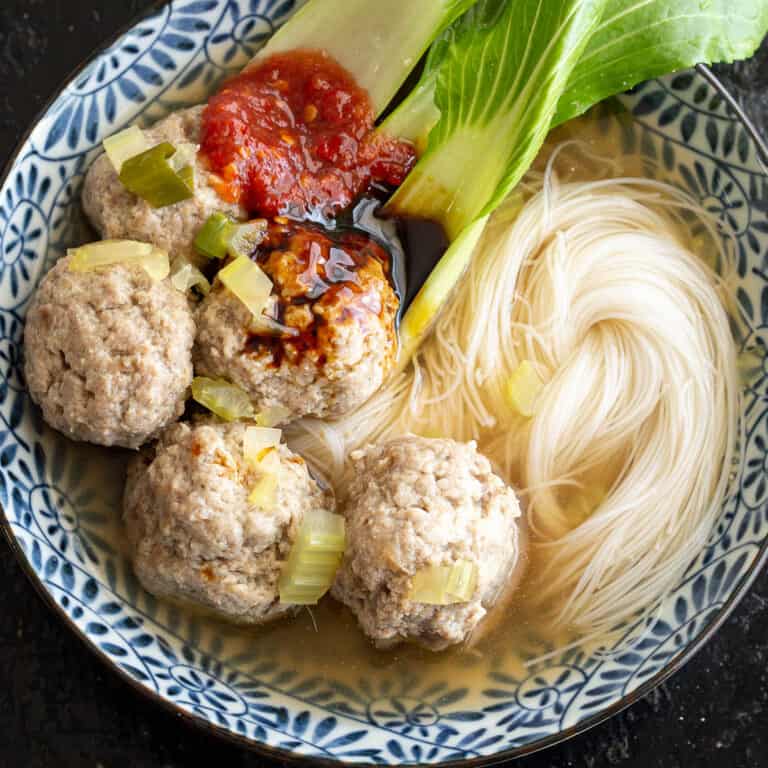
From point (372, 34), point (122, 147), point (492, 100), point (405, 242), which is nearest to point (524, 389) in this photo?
point (405, 242)

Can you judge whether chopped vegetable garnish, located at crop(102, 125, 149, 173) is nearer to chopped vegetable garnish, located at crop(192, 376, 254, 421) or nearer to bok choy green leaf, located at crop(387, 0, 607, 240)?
chopped vegetable garnish, located at crop(192, 376, 254, 421)

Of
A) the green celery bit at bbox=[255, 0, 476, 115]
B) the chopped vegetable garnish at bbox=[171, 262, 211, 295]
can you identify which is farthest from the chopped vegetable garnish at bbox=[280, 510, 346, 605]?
the green celery bit at bbox=[255, 0, 476, 115]

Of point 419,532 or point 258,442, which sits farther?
point 258,442

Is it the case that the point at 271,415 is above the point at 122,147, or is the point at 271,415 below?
below

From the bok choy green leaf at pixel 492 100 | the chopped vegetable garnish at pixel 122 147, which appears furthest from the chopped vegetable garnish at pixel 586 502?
the chopped vegetable garnish at pixel 122 147

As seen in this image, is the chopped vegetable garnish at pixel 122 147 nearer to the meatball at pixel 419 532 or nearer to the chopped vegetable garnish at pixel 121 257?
the chopped vegetable garnish at pixel 121 257

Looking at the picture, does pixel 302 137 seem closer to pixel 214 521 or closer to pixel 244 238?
pixel 244 238

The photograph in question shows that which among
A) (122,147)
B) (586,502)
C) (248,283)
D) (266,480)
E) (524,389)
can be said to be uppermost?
(122,147)

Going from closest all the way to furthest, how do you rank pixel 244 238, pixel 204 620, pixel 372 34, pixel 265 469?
pixel 265 469 → pixel 244 238 → pixel 204 620 → pixel 372 34
